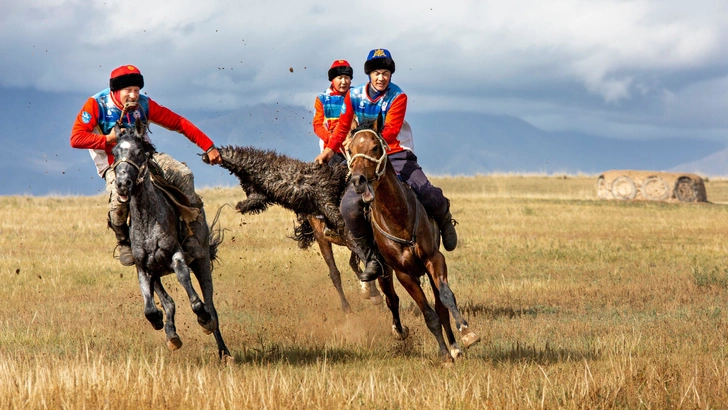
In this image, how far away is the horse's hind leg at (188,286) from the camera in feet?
28.6

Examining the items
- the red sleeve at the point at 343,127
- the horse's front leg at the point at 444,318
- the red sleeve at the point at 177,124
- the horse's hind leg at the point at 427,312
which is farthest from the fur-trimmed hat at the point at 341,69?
the horse's front leg at the point at 444,318

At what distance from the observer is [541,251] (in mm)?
19391

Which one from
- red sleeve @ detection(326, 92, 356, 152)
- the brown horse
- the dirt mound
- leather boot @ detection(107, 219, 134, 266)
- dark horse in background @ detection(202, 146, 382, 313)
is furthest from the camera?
the dirt mound

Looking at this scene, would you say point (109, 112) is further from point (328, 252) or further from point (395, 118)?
point (328, 252)

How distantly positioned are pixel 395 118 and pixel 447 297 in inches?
92.4

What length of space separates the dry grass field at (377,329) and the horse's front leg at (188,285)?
1.69 feet

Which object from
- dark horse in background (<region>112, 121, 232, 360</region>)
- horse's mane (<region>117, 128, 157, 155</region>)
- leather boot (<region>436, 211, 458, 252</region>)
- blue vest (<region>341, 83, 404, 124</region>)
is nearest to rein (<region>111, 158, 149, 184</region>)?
dark horse in background (<region>112, 121, 232, 360</region>)

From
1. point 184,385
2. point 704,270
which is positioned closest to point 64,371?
point 184,385

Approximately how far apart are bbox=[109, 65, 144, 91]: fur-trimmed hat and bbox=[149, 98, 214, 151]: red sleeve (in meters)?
0.40

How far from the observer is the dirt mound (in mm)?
39531

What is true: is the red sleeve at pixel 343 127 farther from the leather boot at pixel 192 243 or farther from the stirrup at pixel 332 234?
the leather boot at pixel 192 243

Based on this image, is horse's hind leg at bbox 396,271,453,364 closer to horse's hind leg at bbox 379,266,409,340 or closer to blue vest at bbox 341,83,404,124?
horse's hind leg at bbox 379,266,409,340

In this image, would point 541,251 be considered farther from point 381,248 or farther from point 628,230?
point 381,248

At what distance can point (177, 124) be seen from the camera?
9859 mm
